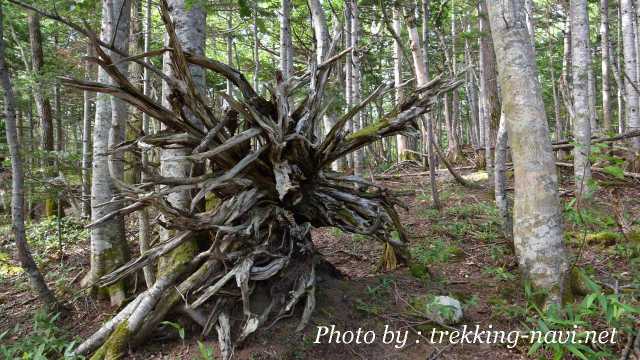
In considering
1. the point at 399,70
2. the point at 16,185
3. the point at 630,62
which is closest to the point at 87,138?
the point at 16,185

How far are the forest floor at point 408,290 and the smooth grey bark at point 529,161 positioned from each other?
0.91ft

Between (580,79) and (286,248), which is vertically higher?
(580,79)

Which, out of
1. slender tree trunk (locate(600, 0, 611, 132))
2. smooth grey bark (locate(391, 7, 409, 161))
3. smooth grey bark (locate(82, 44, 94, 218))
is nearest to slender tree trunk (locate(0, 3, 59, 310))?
smooth grey bark (locate(82, 44, 94, 218))

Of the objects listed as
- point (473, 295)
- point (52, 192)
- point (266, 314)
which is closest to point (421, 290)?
point (473, 295)

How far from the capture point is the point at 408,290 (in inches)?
170

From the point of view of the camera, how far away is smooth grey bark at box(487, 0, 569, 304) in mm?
3590

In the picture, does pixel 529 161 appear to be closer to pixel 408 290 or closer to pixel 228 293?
pixel 408 290

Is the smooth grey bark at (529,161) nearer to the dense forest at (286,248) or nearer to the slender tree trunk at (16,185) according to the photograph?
the dense forest at (286,248)

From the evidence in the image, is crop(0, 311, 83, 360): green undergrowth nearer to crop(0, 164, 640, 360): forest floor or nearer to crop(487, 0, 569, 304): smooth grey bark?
crop(0, 164, 640, 360): forest floor

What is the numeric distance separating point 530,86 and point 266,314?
3.35 metres

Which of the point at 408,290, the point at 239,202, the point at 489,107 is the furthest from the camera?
the point at 489,107

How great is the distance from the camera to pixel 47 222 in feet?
33.9

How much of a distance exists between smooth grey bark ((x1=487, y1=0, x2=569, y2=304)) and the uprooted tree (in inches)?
26.2

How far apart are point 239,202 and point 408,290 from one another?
214 centimetres
